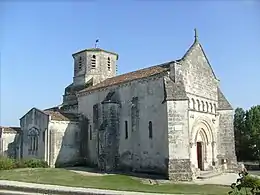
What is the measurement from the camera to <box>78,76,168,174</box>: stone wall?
24.3m

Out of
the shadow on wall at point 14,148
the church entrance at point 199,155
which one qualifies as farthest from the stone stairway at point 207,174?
the shadow on wall at point 14,148

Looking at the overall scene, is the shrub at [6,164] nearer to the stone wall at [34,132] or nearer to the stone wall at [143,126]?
the stone wall at [34,132]

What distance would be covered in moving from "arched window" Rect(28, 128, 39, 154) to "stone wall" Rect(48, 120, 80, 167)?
2.30 metres

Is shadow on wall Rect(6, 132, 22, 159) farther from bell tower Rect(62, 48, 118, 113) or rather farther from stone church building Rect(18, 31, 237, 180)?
bell tower Rect(62, 48, 118, 113)

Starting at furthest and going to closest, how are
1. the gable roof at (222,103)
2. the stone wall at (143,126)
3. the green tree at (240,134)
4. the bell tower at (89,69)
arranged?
the green tree at (240,134)
the bell tower at (89,69)
the gable roof at (222,103)
the stone wall at (143,126)

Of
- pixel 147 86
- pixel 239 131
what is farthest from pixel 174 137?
pixel 239 131

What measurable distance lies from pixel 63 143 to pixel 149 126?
416 inches

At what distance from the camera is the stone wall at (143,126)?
24.3 m

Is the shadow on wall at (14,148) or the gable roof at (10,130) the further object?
the gable roof at (10,130)

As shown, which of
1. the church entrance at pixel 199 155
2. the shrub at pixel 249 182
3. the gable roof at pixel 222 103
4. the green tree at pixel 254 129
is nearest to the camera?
the shrub at pixel 249 182

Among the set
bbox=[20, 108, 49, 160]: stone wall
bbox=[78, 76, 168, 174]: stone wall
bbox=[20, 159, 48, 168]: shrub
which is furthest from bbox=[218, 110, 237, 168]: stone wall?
bbox=[20, 108, 49, 160]: stone wall

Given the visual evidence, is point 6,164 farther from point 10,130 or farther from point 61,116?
point 10,130

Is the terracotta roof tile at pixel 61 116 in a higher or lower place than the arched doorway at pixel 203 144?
higher

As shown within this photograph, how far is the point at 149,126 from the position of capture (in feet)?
83.6
